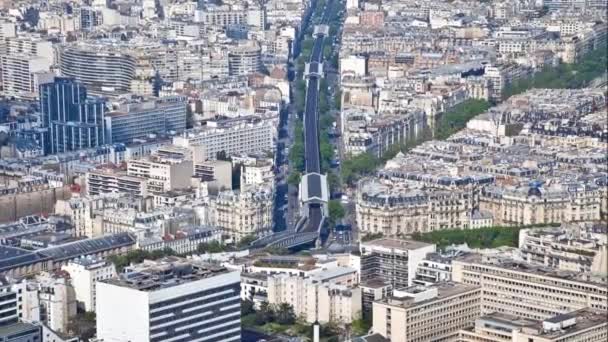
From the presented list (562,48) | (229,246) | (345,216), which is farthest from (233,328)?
(562,48)

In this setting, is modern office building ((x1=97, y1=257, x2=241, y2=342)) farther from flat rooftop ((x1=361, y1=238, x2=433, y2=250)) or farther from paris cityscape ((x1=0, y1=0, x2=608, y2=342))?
flat rooftop ((x1=361, y1=238, x2=433, y2=250))

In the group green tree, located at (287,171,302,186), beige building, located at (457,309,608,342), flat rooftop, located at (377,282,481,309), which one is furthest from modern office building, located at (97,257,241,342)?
green tree, located at (287,171,302,186)

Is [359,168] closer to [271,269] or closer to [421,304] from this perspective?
[271,269]

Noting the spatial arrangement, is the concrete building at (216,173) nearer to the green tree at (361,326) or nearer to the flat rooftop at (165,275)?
the green tree at (361,326)

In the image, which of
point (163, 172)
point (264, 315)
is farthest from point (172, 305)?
point (163, 172)

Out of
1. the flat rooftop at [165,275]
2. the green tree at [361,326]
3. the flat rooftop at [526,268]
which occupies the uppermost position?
the flat rooftop at [165,275]

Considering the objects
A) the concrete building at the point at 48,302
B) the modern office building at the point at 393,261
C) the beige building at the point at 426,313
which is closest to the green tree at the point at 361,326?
the beige building at the point at 426,313
